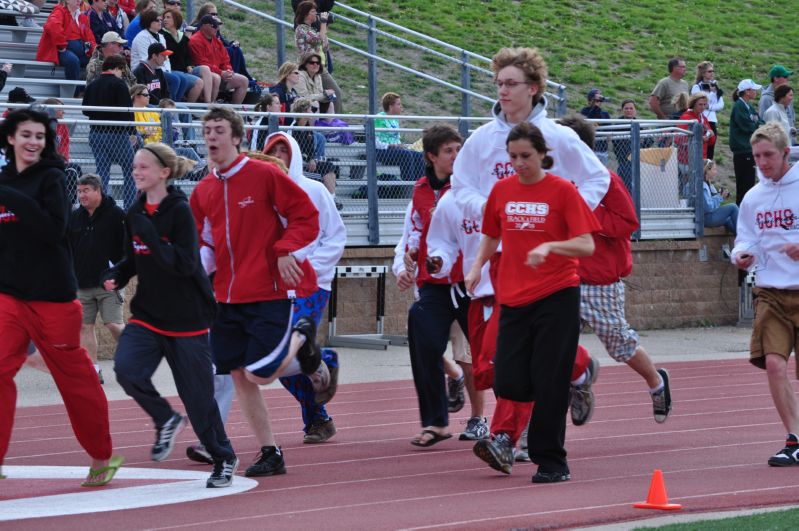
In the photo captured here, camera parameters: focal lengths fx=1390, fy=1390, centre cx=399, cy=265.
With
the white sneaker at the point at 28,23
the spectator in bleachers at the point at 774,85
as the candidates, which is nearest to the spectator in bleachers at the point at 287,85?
the white sneaker at the point at 28,23

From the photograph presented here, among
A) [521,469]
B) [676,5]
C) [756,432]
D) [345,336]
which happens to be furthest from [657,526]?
[676,5]

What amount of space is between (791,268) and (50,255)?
456 cm

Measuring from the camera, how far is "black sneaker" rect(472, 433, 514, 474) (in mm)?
7809

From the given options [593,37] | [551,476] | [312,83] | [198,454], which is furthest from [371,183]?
[593,37]

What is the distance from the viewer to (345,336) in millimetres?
16438

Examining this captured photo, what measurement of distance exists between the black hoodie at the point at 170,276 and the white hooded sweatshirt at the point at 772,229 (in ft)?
11.5

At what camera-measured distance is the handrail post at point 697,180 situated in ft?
63.5

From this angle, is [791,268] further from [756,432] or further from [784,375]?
[756,432]

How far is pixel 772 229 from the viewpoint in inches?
349

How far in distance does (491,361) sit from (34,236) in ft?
9.23

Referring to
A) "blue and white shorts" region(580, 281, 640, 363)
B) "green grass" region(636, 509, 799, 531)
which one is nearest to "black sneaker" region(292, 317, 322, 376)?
"blue and white shorts" region(580, 281, 640, 363)

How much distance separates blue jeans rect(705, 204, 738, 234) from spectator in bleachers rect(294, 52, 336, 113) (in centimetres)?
564

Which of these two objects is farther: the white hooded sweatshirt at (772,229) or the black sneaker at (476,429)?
the black sneaker at (476,429)

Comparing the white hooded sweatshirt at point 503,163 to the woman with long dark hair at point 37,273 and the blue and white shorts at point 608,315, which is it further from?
the woman with long dark hair at point 37,273
